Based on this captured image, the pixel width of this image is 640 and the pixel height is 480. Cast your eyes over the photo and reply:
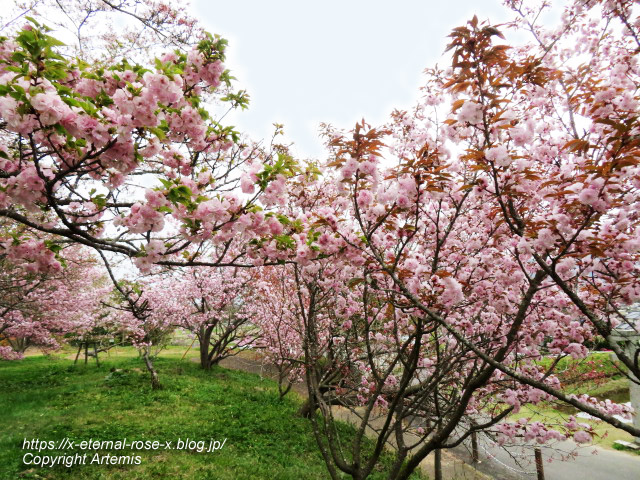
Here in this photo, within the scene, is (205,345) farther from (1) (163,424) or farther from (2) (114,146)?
(2) (114,146)

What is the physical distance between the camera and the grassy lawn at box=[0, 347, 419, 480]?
17.0 feet

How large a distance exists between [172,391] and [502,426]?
9146 millimetres

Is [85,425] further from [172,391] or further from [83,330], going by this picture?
[83,330]

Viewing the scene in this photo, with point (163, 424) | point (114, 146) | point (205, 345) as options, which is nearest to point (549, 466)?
point (163, 424)

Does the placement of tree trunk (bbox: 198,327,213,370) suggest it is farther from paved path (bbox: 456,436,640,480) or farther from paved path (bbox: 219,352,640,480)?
paved path (bbox: 456,436,640,480)

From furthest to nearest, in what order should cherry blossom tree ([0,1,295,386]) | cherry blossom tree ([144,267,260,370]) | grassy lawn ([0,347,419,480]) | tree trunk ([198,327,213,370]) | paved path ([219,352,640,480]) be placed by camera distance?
tree trunk ([198,327,213,370])
cherry blossom tree ([144,267,260,370])
paved path ([219,352,640,480])
grassy lawn ([0,347,419,480])
cherry blossom tree ([0,1,295,386])

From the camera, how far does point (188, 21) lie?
5125mm

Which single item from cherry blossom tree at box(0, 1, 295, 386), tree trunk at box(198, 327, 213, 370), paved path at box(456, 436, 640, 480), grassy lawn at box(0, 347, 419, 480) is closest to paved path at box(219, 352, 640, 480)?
paved path at box(456, 436, 640, 480)

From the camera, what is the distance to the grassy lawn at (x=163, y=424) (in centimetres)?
519

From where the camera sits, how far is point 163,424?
23.1 ft

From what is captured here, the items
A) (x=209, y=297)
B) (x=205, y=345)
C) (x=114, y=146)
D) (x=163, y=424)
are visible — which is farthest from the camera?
(x=205, y=345)

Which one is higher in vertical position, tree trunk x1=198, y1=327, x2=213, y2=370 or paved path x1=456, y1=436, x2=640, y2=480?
tree trunk x1=198, y1=327, x2=213, y2=370

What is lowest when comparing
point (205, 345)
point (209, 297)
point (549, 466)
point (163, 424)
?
point (549, 466)

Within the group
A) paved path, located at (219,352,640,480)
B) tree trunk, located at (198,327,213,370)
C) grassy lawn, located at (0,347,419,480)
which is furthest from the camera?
tree trunk, located at (198,327,213,370)
